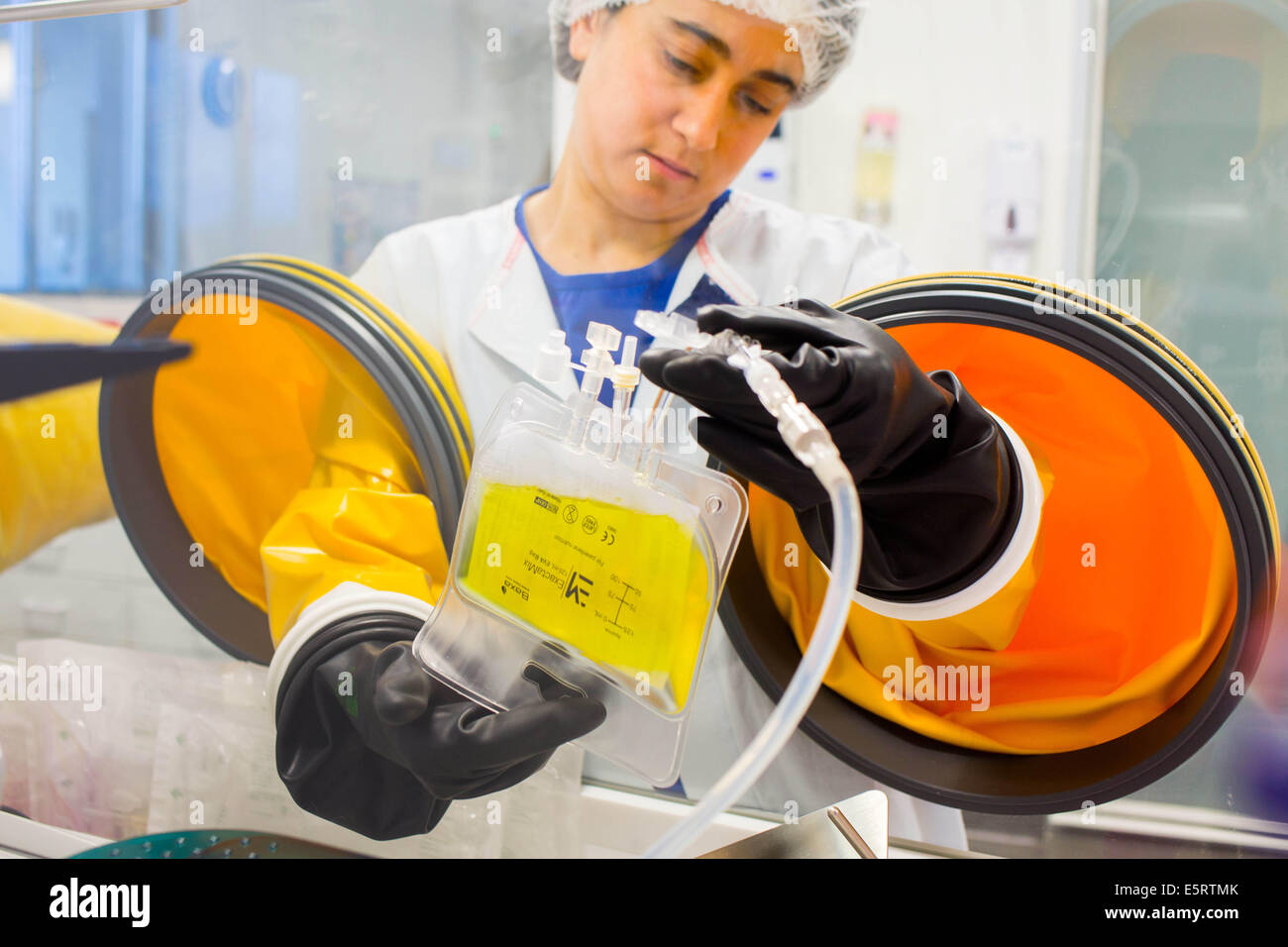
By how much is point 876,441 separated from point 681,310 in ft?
1.03

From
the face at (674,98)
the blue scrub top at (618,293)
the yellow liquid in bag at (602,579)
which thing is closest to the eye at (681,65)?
the face at (674,98)

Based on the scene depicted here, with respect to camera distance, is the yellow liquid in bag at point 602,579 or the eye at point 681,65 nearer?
the yellow liquid in bag at point 602,579

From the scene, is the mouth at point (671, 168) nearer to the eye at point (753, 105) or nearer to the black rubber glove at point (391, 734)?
the eye at point (753, 105)

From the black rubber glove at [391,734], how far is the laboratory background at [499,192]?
0.36 feet

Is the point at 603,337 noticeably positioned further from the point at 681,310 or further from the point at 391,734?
the point at 391,734

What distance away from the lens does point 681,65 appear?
2.54ft

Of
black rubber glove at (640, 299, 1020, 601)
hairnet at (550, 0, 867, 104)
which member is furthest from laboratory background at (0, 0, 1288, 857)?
black rubber glove at (640, 299, 1020, 601)

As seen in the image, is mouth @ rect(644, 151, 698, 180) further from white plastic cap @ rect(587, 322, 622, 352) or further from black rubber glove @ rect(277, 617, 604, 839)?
black rubber glove @ rect(277, 617, 604, 839)

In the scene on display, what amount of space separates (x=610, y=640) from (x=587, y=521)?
94 millimetres

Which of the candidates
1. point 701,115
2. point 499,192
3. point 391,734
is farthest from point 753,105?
point 391,734

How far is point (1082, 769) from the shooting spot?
2.39 feet

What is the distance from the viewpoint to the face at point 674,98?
30.0 inches

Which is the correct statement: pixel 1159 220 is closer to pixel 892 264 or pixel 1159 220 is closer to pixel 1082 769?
pixel 892 264

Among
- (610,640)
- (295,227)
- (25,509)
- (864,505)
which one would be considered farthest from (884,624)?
(25,509)
